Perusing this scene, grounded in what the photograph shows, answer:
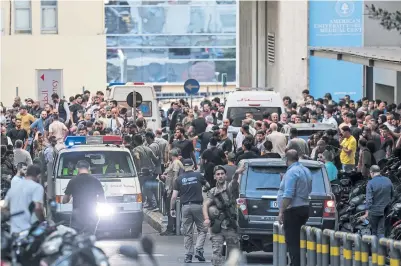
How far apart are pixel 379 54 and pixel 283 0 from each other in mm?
23184

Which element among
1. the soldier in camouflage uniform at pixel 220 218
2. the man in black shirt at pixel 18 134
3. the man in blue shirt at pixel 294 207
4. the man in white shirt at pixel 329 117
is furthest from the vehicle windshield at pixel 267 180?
the man in black shirt at pixel 18 134

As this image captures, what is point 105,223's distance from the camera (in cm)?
2364

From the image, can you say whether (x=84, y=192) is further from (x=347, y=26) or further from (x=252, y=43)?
(x=252, y=43)

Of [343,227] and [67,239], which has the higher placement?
[67,239]

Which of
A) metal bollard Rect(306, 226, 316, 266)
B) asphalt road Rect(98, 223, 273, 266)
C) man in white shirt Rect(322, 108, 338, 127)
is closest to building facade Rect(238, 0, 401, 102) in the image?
man in white shirt Rect(322, 108, 338, 127)

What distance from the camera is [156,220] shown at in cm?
2634

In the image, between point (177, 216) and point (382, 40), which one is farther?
point (382, 40)

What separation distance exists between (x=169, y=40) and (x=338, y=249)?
88.0 m

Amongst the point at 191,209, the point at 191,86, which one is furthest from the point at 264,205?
the point at 191,86

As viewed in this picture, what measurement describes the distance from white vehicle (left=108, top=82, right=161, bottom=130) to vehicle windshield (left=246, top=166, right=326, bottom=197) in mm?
19628

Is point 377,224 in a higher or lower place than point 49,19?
lower

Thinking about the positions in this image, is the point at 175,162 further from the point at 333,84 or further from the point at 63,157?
the point at 333,84

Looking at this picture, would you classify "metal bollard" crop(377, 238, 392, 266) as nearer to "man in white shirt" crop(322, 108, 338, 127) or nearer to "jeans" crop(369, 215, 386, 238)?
"jeans" crop(369, 215, 386, 238)

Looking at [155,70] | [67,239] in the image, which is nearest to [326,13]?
[67,239]
